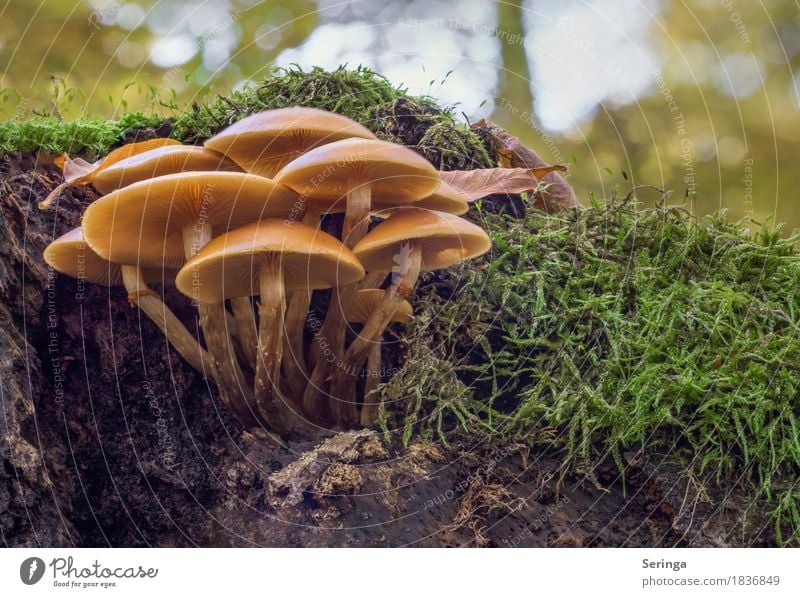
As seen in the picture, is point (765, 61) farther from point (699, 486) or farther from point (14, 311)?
point (14, 311)

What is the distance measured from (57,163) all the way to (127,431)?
2.65 feet

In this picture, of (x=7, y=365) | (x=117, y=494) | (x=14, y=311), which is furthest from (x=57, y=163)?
(x=117, y=494)

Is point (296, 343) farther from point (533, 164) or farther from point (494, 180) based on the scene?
point (533, 164)

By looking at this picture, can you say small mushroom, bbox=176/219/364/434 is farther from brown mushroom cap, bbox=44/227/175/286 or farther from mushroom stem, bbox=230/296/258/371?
brown mushroom cap, bbox=44/227/175/286

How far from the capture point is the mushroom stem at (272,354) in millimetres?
1488

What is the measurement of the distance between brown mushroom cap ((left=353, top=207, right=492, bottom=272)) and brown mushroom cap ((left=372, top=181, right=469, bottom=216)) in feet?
0.31

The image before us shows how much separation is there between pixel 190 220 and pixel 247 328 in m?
0.31

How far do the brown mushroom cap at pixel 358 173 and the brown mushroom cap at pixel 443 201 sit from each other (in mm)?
27

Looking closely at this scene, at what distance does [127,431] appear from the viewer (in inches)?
62.5

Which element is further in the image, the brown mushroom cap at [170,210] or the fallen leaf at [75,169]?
the fallen leaf at [75,169]

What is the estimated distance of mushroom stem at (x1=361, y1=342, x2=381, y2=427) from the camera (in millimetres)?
1631

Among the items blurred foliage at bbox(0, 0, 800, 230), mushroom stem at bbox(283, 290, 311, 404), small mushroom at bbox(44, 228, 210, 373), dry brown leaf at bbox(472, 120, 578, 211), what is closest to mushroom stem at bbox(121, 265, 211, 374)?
small mushroom at bbox(44, 228, 210, 373)

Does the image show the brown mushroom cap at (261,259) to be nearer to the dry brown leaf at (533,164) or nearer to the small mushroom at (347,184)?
the small mushroom at (347,184)

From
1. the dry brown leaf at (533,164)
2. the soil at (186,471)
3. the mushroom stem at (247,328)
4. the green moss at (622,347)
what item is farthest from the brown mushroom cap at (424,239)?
the dry brown leaf at (533,164)
